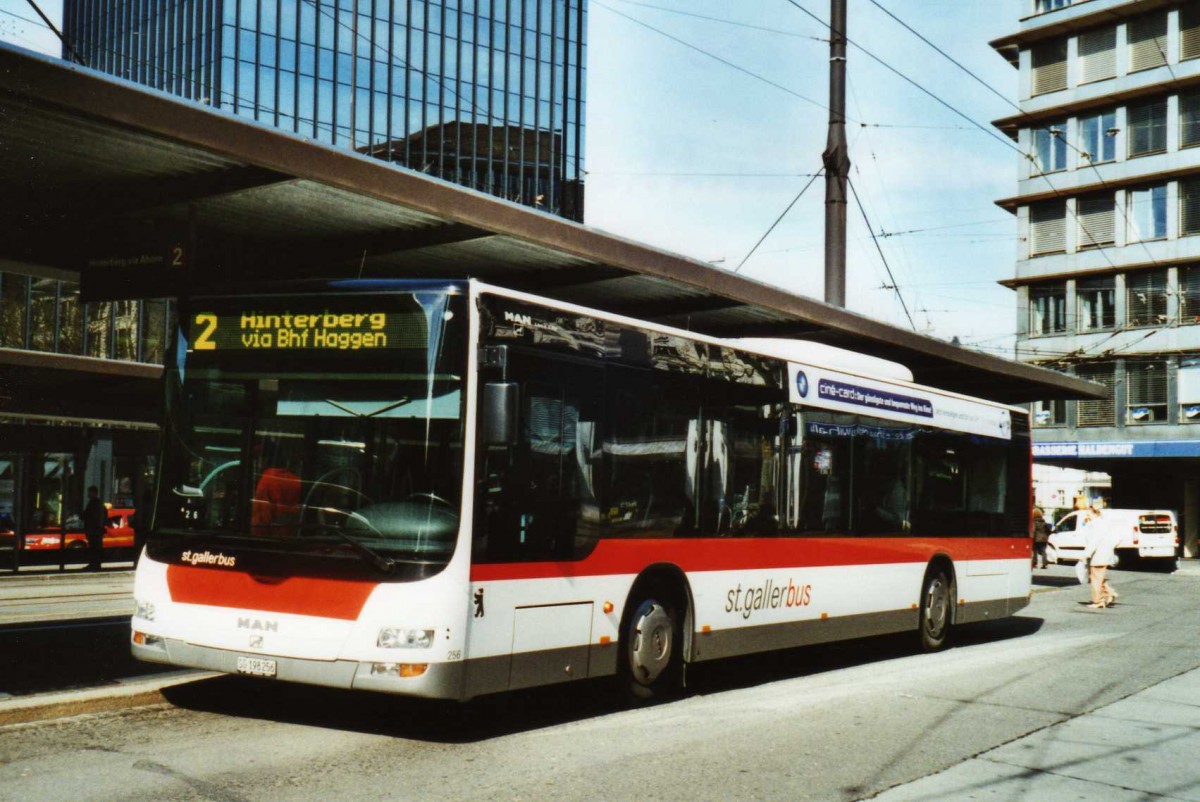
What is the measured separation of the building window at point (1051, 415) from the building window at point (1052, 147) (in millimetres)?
10541

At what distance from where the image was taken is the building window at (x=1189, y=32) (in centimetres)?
5200

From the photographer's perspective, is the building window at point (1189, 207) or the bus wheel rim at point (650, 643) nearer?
the bus wheel rim at point (650, 643)

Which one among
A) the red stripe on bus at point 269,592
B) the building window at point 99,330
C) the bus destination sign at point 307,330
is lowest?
the red stripe on bus at point 269,592

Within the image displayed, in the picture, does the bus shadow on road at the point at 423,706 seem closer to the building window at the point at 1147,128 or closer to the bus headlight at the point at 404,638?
the bus headlight at the point at 404,638

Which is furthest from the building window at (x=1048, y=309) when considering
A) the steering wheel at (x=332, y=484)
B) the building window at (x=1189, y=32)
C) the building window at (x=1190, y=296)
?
the steering wheel at (x=332, y=484)

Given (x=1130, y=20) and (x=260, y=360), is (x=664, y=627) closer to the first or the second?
(x=260, y=360)

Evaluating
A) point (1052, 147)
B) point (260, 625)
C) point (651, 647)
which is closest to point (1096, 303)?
point (1052, 147)

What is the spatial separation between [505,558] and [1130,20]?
179 ft

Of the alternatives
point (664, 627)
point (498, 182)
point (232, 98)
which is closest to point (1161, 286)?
point (498, 182)

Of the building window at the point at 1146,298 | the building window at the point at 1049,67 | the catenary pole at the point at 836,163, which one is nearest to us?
the catenary pole at the point at 836,163

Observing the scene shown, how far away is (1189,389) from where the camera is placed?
168 feet

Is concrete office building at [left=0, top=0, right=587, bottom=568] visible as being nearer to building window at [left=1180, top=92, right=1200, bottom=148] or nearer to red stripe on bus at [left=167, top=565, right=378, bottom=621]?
building window at [left=1180, top=92, right=1200, bottom=148]

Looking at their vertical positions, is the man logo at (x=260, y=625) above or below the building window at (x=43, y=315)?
below

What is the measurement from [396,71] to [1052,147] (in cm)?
3004
